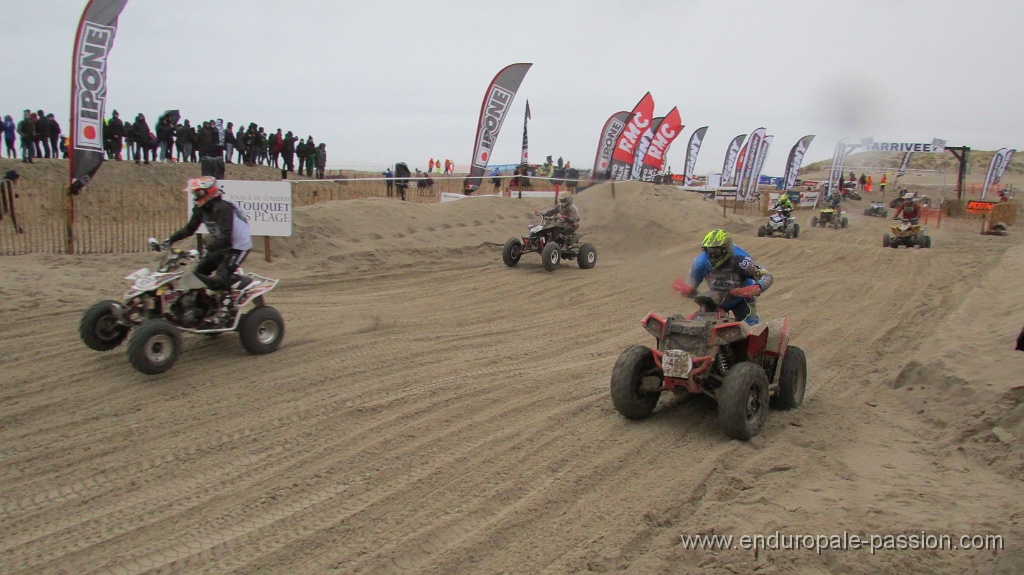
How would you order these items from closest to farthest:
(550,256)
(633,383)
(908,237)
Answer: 1. (633,383)
2. (550,256)
3. (908,237)

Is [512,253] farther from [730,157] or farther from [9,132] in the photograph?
[730,157]

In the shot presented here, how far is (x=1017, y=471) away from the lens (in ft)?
15.3

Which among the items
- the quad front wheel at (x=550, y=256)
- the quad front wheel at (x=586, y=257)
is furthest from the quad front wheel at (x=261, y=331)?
the quad front wheel at (x=586, y=257)

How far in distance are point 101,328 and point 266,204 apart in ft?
17.5

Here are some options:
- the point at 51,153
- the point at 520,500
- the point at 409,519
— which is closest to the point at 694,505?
the point at 520,500

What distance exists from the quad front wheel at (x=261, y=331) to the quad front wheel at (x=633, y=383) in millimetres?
3852

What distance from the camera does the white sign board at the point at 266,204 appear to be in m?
11.6

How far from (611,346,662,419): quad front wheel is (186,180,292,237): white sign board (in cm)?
795

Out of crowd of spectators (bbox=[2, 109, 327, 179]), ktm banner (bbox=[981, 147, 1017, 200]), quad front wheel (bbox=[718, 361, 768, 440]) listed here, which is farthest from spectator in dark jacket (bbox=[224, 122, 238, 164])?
ktm banner (bbox=[981, 147, 1017, 200])

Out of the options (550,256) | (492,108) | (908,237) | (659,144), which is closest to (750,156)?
(659,144)

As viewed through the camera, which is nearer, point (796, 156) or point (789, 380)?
point (789, 380)

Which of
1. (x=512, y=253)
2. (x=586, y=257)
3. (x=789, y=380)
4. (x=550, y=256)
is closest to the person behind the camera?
(x=789, y=380)

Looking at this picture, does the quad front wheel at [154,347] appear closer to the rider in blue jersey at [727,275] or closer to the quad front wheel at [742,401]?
the rider in blue jersey at [727,275]

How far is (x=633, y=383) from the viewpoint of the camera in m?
5.50
